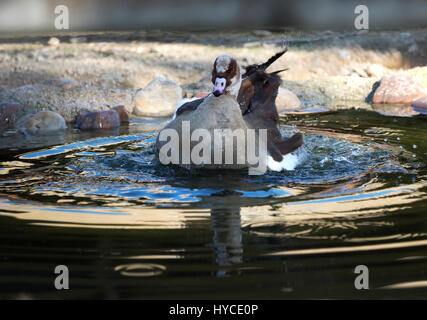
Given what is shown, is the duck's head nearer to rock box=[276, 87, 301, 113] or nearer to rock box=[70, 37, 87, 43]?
rock box=[276, 87, 301, 113]

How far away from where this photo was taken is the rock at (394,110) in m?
9.32

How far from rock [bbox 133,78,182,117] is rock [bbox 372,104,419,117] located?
2673mm

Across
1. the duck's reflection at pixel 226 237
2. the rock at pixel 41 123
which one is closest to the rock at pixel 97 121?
the rock at pixel 41 123

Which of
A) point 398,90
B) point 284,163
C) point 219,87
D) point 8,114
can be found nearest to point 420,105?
point 398,90

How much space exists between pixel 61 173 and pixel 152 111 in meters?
3.65

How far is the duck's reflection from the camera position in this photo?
3.86 meters

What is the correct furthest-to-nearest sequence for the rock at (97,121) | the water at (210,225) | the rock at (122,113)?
the rock at (122,113) < the rock at (97,121) < the water at (210,225)

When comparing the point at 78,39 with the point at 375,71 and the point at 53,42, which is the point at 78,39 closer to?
the point at 53,42

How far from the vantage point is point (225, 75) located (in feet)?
19.7

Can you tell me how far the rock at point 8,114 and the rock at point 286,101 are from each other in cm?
339

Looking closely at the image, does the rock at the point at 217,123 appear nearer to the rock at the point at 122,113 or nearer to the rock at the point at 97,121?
the rock at the point at 97,121

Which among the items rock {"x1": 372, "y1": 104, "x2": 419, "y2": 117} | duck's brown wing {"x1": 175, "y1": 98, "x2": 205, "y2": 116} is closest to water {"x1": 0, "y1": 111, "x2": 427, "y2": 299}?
duck's brown wing {"x1": 175, "y1": 98, "x2": 205, "y2": 116}

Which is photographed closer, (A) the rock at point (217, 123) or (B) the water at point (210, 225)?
(B) the water at point (210, 225)
